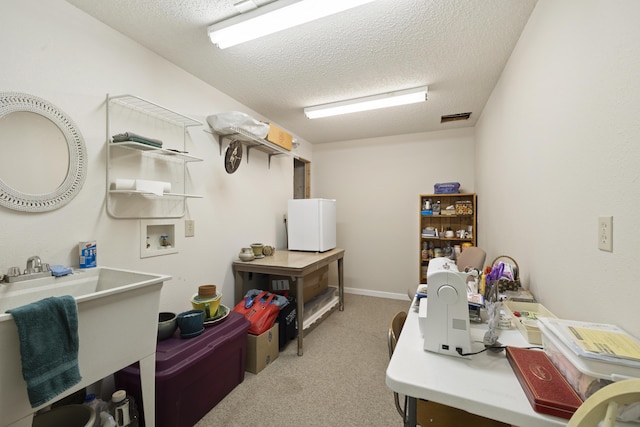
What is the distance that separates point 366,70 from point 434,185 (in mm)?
2139

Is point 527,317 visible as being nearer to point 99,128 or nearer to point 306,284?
point 306,284

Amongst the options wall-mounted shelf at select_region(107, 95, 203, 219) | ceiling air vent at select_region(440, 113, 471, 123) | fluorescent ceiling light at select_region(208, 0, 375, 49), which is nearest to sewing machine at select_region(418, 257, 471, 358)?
fluorescent ceiling light at select_region(208, 0, 375, 49)

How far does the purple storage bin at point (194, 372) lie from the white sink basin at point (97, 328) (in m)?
0.12

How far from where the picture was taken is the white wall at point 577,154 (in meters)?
0.84

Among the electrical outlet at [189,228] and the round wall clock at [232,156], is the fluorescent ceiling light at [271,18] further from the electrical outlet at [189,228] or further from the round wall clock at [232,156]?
the electrical outlet at [189,228]

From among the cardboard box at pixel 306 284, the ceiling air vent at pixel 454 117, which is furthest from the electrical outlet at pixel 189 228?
the ceiling air vent at pixel 454 117

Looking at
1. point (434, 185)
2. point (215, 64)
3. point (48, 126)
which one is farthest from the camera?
point (434, 185)

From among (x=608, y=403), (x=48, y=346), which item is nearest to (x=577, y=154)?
(x=608, y=403)

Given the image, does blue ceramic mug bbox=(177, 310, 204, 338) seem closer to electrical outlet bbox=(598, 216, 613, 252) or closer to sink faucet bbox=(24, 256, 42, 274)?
sink faucet bbox=(24, 256, 42, 274)

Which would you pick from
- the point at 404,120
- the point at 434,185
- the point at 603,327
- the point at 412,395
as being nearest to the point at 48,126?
the point at 412,395

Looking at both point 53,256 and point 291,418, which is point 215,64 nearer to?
point 53,256

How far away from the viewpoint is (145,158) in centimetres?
194

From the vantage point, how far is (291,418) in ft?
5.51

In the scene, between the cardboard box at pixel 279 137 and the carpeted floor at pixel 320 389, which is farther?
the cardboard box at pixel 279 137
